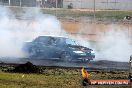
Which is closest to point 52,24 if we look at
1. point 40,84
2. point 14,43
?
point 14,43

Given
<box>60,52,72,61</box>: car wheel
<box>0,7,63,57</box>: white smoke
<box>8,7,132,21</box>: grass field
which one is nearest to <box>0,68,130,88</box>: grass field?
<box>60,52,72,61</box>: car wheel

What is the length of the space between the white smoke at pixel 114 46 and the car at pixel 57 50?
80.2 inches

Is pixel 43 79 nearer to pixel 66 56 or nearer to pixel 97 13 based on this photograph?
pixel 66 56

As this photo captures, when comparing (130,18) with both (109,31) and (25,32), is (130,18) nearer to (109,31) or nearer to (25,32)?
(109,31)

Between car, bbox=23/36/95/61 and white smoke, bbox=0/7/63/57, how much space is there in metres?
0.90

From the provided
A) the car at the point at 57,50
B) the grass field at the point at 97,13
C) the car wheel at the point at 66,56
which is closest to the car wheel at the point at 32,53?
the car at the point at 57,50

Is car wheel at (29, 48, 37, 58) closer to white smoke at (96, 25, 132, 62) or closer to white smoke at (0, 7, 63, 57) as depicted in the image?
white smoke at (0, 7, 63, 57)

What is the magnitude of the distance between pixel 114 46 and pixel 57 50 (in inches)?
255

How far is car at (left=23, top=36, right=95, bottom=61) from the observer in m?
20.6

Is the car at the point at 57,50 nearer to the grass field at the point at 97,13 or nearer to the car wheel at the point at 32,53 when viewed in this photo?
the car wheel at the point at 32,53

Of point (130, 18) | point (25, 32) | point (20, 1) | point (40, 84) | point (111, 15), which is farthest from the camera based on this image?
point (111, 15)

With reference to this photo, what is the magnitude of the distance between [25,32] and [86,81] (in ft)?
69.7

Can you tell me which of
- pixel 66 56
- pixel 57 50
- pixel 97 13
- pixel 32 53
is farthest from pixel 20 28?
pixel 97 13

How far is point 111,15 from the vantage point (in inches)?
1566
